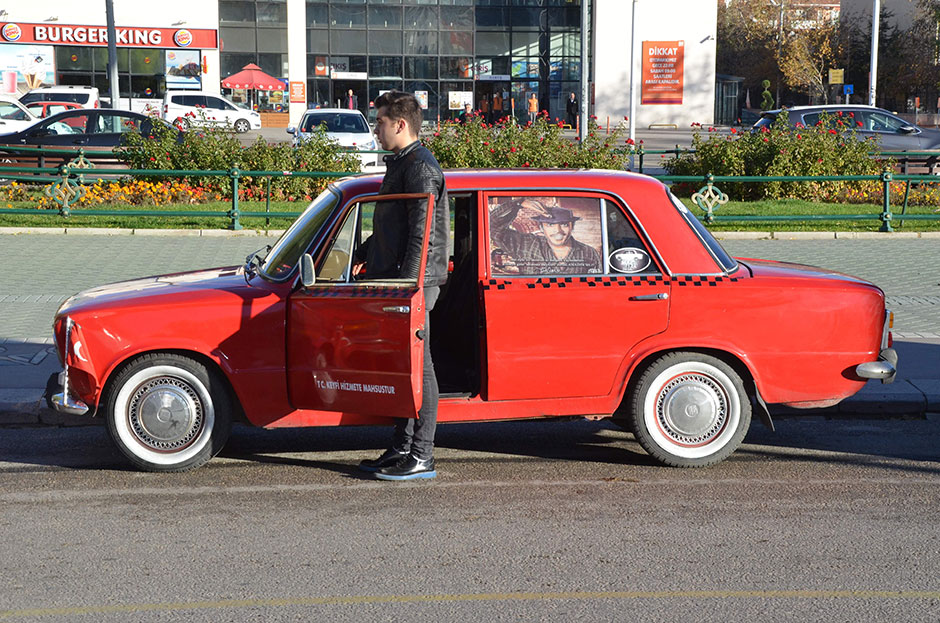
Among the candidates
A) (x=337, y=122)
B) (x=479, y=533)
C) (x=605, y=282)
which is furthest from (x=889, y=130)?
(x=479, y=533)

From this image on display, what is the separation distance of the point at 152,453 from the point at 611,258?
8.80ft

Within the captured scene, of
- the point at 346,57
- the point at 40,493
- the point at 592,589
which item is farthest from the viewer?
the point at 346,57

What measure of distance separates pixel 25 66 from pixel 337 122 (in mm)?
32849

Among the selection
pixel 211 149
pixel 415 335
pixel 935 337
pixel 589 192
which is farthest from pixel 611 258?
pixel 211 149

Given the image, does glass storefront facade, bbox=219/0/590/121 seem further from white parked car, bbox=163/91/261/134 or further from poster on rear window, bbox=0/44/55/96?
white parked car, bbox=163/91/261/134

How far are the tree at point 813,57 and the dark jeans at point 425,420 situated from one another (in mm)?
55992

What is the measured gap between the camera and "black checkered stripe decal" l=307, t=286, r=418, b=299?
5621 mm

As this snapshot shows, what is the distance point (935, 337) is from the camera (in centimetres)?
950

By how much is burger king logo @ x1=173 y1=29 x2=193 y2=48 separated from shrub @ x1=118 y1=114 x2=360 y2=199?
37029 mm

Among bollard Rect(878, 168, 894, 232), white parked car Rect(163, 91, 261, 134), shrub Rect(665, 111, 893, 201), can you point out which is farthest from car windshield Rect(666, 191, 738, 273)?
white parked car Rect(163, 91, 261, 134)

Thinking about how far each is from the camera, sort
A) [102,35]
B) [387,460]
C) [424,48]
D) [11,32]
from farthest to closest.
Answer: [424,48] < [102,35] < [11,32] < [387,460]

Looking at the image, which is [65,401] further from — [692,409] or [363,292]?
[692,409]

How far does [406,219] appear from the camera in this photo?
228 inches

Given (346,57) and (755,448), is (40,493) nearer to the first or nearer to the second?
(755,448)
